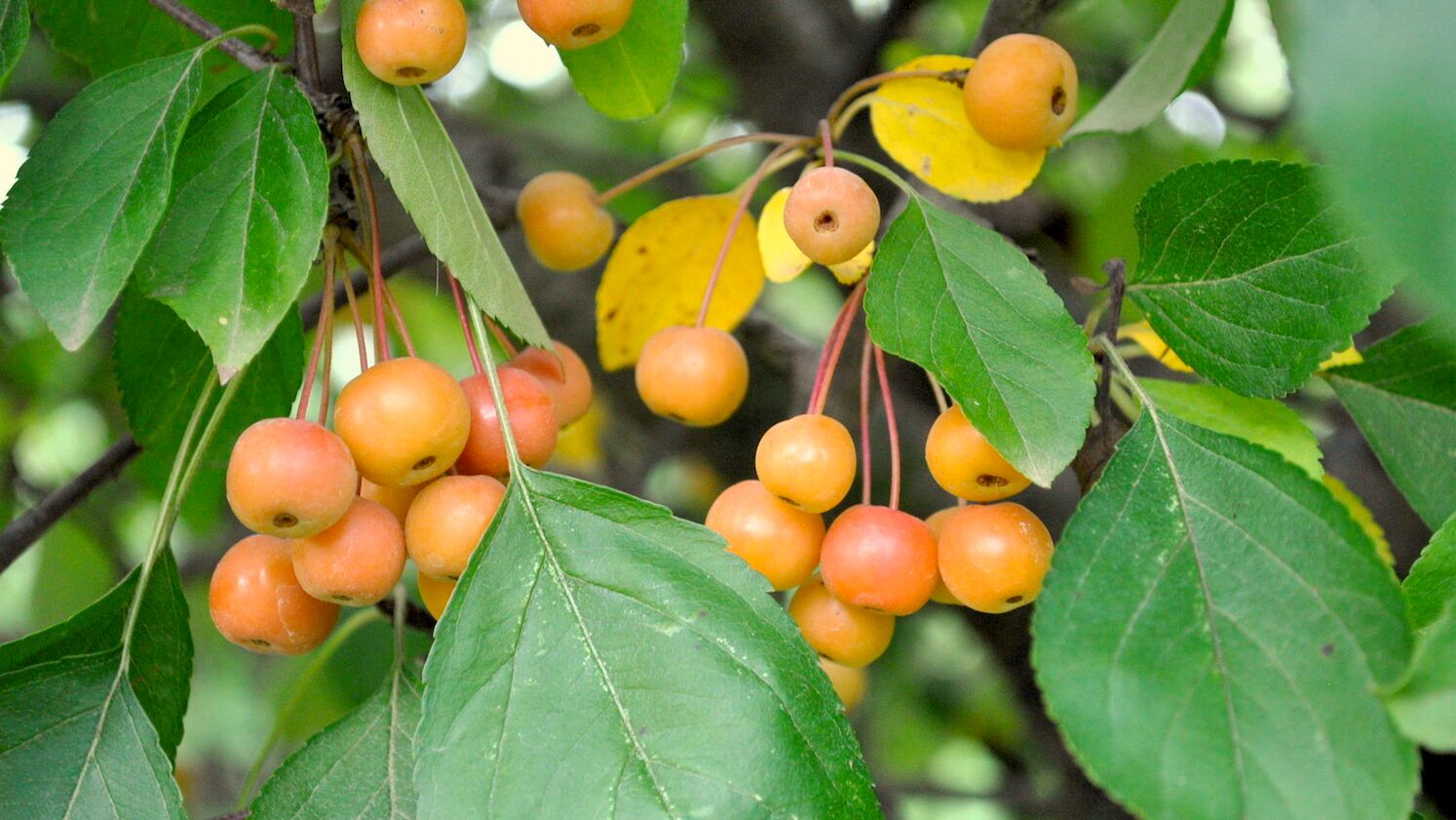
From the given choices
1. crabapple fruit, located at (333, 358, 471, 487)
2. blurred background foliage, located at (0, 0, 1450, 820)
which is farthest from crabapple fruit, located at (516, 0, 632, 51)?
blurred background foliage, located at (0, 0, 1450, 820)

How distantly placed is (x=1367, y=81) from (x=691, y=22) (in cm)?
211

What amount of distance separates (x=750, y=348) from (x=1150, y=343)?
785 millimetres

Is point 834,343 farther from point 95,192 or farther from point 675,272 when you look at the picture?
point 95,192

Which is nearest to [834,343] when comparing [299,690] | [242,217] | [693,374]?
[693,374]

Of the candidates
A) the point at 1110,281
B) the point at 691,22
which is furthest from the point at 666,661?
the point at 691,22

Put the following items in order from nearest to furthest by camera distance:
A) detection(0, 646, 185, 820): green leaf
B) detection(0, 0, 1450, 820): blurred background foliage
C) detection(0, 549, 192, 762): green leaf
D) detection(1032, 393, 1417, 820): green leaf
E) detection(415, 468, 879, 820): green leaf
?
detection(1032, 393, 1417, 820): green leaf → detection(415, 468, 879, 820): green leaf → detection(0, 646, 185, 820): green leaf → detection(0, 549, 192, 762): green leaf → detection(0, 0, 1450, 820): blurred background foliage

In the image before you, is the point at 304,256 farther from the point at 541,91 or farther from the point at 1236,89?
the point at 1236,89

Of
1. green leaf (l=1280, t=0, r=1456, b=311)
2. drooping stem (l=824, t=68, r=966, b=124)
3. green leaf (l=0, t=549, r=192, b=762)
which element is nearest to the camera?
green leaf (l=1280, t=0, r=1456, b=311)

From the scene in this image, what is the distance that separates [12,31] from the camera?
75 cm

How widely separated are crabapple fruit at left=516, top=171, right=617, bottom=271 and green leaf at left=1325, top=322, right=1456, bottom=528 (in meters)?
Result: 0.63

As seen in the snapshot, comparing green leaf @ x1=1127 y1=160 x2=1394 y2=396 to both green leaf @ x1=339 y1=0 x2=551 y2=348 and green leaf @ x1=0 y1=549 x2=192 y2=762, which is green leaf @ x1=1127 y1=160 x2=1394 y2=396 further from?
green leaf @ x1=0 y1=549 x2=192 y2=762

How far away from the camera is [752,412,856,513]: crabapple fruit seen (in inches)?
31.9

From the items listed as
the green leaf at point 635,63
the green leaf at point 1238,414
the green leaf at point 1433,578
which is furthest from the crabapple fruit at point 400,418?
the green leaf at point 1433,578

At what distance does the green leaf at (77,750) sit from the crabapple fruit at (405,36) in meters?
0.46
